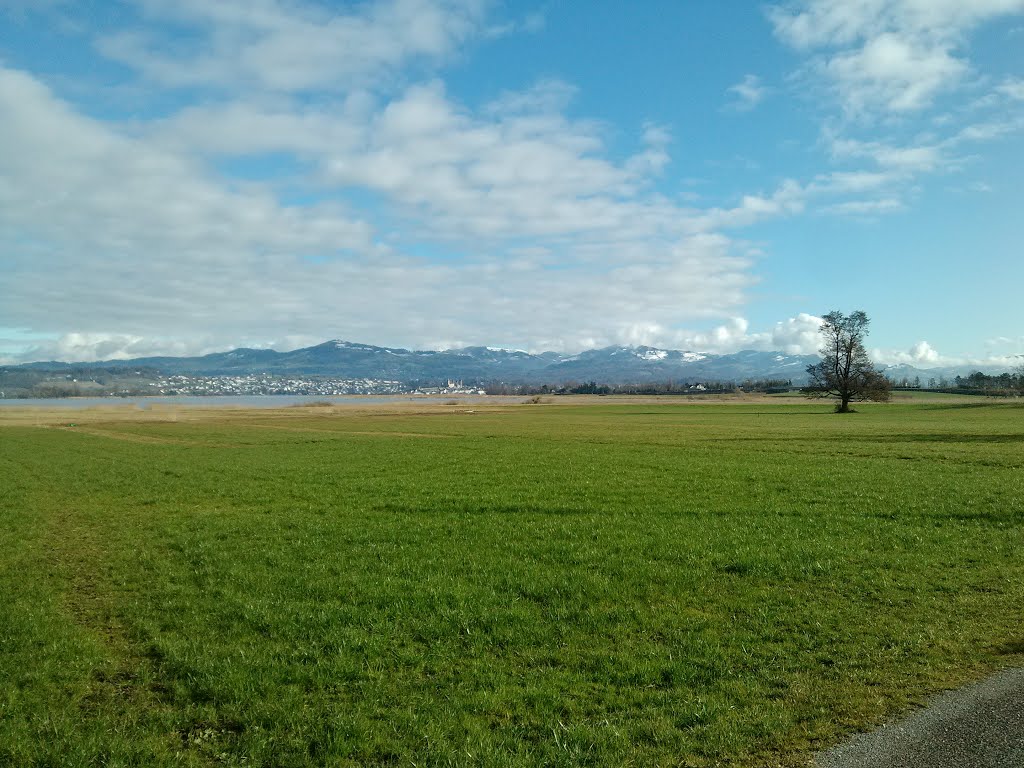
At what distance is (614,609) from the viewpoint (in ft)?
38.5

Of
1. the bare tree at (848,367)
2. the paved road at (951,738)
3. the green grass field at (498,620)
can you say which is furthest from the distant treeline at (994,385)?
the paved road at (951,738)

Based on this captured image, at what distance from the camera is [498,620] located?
1120 cm

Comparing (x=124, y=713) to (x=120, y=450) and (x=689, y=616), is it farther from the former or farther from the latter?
(x=120, y=450)

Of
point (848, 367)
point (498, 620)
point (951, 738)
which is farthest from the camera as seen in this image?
point (848, 367)

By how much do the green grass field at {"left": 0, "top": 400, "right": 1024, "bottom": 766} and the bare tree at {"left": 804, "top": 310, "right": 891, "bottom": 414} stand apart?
258 ft

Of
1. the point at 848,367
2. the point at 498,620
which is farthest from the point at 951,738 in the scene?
the point at 848,367

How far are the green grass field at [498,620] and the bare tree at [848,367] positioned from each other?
7863 centimetres

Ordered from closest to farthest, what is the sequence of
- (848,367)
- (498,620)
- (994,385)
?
(498,620) < (848,367) < (994,385)

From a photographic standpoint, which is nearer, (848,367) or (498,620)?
(498,620)

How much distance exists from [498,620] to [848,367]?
101 meters

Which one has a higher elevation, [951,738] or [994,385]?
[994,385]

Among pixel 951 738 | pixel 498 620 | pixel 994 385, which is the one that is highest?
pixel 994 385

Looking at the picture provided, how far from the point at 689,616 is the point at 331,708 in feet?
21.6

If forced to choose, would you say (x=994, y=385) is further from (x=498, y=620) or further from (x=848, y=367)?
(x=498, y=620)
